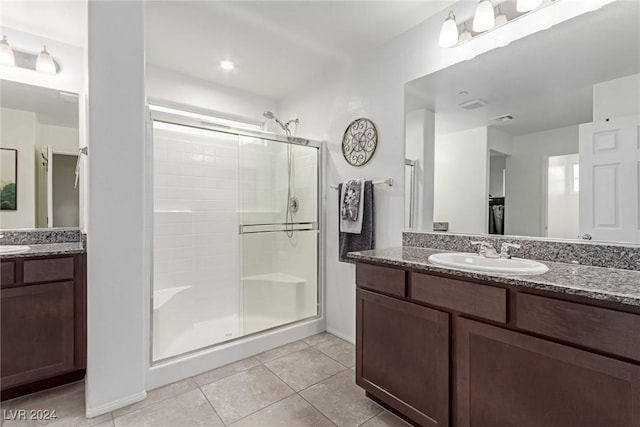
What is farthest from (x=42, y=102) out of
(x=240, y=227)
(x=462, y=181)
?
(x=462, y=181)

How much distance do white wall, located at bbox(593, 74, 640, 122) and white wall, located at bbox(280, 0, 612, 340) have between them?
37 cm

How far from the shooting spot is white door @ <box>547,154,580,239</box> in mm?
1505

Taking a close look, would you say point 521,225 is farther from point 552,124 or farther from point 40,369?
point 40,369

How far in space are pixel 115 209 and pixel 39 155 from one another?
3.33ft

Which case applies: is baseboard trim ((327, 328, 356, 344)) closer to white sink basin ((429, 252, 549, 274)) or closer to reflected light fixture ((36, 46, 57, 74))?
white sink basin ((429, 252, 549, 274))

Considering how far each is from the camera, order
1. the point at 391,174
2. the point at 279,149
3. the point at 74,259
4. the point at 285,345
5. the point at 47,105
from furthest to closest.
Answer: the point at 279,149, the point at 285,345, the point at 391,174, the point at 47,105, the point at 74,259

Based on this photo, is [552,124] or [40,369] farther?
[40,369]

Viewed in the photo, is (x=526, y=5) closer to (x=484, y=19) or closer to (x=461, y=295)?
(x=484, y=19)

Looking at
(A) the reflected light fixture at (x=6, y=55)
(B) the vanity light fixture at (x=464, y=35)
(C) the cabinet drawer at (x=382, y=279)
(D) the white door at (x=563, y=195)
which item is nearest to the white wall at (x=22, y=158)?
(A) the reflected light fixture at (x=6, y=55)

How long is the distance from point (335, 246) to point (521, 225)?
58.7 inches

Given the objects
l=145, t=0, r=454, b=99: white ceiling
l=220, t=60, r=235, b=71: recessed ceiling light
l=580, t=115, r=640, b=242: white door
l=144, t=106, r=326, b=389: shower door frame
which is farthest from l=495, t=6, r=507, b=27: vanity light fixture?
l=220, t=60, r=235, b=71: recessed ceiling light

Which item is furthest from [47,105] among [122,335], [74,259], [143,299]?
[122,335]

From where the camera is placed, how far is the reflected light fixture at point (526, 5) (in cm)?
151

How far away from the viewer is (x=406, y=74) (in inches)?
86.1
